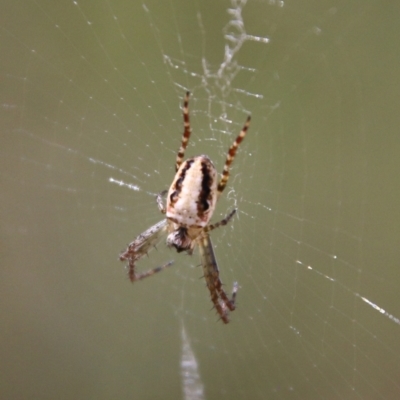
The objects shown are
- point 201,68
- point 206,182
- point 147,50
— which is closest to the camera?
point 206,182

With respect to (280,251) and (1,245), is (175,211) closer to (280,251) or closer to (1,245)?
(280,251)

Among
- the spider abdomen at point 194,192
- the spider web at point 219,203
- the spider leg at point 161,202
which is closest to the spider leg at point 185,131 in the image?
the spider abdomen at point 194,192

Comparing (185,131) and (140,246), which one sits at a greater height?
(185,131)

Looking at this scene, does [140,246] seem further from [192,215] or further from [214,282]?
[192,215]

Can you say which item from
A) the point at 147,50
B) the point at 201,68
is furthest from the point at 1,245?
the point at 201,68

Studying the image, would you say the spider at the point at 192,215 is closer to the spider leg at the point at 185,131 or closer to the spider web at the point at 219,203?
the spider leg at the point at 185,131

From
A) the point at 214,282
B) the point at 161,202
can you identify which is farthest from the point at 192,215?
the point at 214,282
